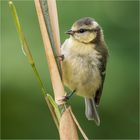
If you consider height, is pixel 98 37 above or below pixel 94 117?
above

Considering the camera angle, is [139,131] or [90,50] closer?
[90,50]

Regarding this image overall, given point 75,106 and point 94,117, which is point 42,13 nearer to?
point 94,117

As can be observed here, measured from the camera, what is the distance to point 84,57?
182 cm

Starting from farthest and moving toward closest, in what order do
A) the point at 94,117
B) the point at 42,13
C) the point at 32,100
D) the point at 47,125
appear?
1. the point at 47,125
2. the point at 32,100
3. the point at 94,117
4. the point at 42,13

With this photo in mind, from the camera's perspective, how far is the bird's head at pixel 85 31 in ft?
5.89

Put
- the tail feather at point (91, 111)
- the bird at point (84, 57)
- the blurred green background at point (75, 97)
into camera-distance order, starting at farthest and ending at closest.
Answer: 1. the blurred green background at point (75, 97)
2. the tail feather at point (91, 111)
3. the bird at point (84, 57)

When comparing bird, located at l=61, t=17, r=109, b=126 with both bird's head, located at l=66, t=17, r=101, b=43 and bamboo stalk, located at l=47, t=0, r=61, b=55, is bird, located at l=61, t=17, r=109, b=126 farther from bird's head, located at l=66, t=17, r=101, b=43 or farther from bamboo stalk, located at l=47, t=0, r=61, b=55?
bamboo stalk, located at l=47, t=0, r=61, b=55

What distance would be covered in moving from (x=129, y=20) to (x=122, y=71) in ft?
1.29

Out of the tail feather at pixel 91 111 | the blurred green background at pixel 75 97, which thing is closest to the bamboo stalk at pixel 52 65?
the tail feather at pixel 91 111

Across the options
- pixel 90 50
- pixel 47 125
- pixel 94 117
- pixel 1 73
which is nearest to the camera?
pixel 90 50

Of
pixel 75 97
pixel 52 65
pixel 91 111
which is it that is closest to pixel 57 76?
pixel 52 65

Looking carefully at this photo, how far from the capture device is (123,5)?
3.03m

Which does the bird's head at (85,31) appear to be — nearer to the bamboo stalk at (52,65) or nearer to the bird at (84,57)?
the bird at (84,57)

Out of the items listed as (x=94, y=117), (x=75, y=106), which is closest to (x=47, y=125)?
(x=75, y=106)
